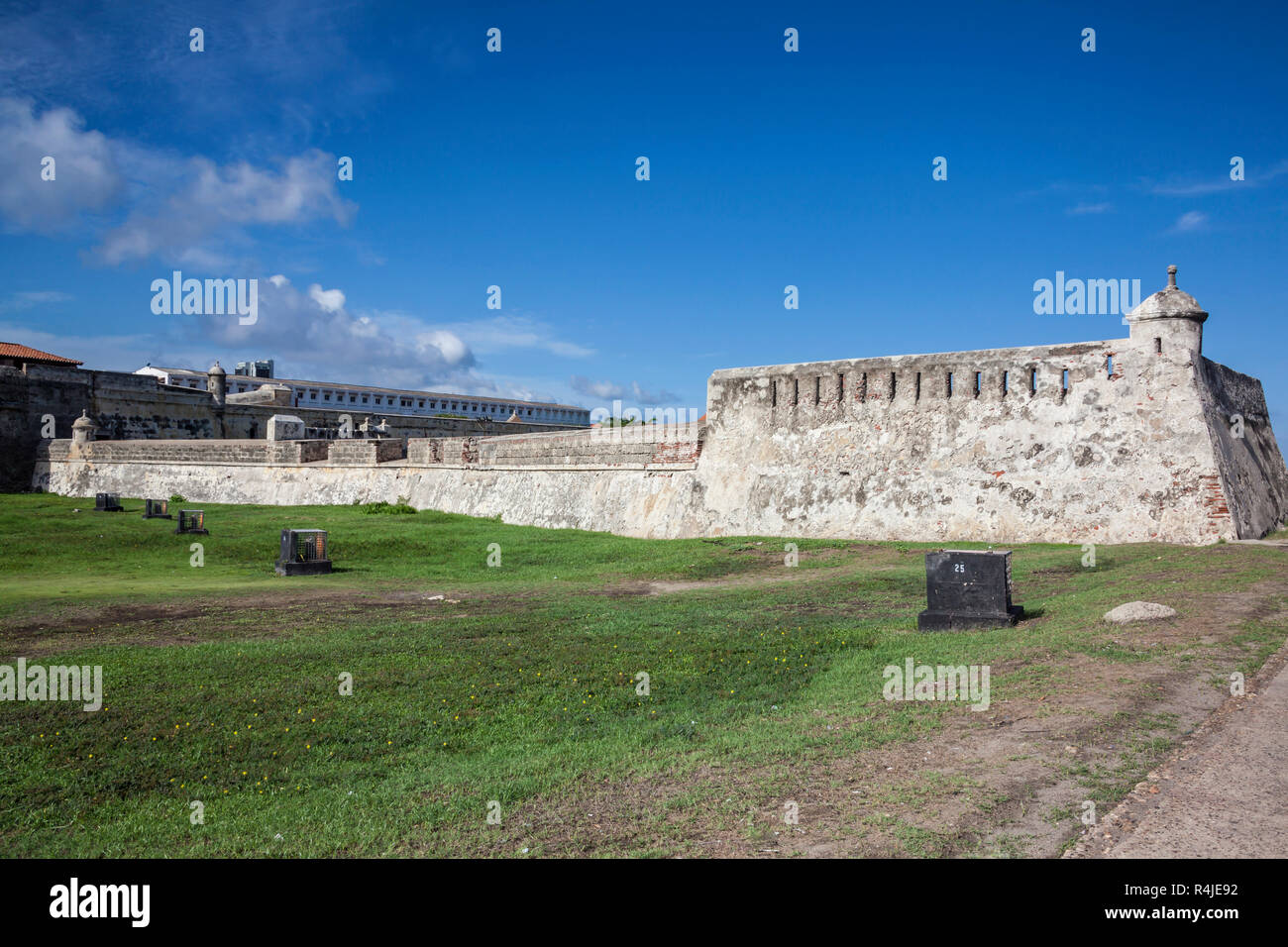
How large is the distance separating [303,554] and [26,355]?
119ft

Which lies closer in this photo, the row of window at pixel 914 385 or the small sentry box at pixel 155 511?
the row of window at pixel 914 385

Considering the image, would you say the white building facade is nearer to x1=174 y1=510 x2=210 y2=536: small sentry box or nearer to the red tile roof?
the red tile roof

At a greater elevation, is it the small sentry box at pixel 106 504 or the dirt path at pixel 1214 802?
the small sentry box at pixel 106 504

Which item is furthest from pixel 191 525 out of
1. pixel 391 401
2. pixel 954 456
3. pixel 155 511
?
pixel 391 401

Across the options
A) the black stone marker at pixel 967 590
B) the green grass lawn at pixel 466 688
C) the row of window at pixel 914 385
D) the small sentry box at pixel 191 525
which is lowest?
the green grass lawn at pixel 466 688

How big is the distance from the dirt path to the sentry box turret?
14.0m

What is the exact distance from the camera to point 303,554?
15.6 m

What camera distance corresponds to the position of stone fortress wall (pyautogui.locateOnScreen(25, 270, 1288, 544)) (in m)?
14.5

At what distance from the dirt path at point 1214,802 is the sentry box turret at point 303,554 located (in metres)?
14.0

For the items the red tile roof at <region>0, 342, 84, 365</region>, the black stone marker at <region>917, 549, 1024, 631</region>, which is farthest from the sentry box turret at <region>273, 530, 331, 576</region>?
the red tile roof at <region>0, 342, 84, 365</region>

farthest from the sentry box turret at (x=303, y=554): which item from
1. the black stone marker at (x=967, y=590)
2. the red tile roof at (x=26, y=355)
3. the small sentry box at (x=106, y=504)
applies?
the red tile roof at (x=26, y=355)

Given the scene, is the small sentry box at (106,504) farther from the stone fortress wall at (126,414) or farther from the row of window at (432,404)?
the row of window at (432,404)

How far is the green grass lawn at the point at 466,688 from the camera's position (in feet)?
15.5
